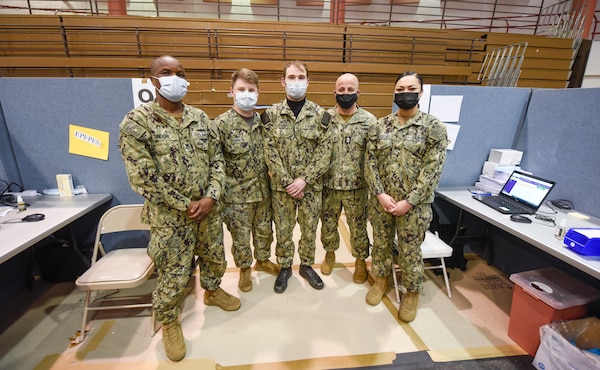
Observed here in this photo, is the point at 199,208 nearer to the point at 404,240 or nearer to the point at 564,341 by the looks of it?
the point at 404,240

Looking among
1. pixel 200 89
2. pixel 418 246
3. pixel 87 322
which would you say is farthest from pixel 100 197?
pixel 200 89

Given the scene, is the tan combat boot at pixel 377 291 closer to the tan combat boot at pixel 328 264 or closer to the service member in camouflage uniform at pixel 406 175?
the service member in camouflage uniform at pixel 406 175

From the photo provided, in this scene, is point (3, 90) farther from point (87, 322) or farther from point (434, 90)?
point (434, 90)

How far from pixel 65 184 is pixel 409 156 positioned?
2652 millimetres

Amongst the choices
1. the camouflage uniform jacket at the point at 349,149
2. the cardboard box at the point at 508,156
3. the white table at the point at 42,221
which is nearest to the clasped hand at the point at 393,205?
the camouflage uniform jacket at the point at 349,149

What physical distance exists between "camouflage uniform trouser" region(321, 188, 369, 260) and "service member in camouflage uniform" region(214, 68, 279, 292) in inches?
18.6

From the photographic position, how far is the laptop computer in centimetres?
181

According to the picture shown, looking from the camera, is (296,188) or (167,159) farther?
(296,188)

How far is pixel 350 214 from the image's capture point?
2146mm

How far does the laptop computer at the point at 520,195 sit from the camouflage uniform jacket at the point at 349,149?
993 mm

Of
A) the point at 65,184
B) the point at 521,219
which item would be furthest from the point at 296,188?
the point at 65,184

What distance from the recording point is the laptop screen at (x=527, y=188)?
71.0 inches

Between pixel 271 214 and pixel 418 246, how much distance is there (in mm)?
1106

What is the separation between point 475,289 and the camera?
2277 mm
